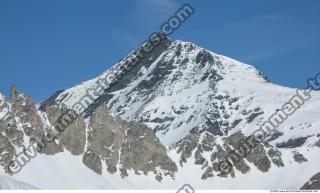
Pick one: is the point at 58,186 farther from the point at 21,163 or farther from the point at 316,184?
the point at 316,184

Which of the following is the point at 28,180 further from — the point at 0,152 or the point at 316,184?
the point at 316,184

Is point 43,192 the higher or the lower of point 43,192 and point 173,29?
the lower

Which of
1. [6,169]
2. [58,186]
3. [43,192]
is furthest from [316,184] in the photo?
[43,192]

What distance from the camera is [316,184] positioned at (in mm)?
199500

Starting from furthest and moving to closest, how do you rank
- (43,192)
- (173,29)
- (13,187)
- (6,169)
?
(6,169) < (173,29) < (43,192) < (13,187)

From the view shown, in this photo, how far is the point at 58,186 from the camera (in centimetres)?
19788

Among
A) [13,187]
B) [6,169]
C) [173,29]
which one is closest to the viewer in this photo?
[13,187]

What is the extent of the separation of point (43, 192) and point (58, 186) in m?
138

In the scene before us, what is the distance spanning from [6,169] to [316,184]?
91218 mm

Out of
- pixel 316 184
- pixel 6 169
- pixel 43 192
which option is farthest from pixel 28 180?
pixel 43 192

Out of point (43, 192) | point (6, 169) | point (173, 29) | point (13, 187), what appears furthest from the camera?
point (6, 169)

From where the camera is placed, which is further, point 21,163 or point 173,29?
point 21,163

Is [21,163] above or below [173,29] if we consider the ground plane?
below

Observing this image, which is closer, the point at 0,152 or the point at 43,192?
the point at 43,192
